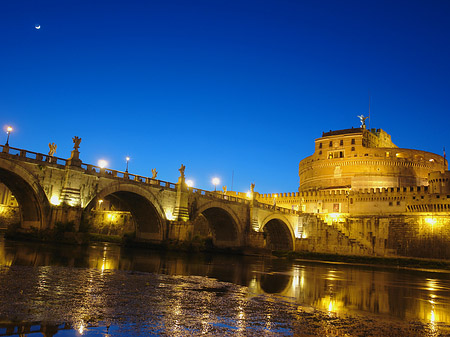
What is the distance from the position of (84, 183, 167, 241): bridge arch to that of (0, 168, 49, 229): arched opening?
6.75 m

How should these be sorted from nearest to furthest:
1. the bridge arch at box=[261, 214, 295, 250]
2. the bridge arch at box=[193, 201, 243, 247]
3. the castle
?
the bridge arch at box=[193, 201, 243, 247]
the castle
the bridge arch at box=[261, 214, 295, 250]

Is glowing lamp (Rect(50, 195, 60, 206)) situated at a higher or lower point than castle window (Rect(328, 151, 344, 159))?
lower

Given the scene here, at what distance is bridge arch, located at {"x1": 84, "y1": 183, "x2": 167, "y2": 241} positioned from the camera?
33781 millimetres

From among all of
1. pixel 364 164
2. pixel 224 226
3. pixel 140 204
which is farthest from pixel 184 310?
pixel 364 164

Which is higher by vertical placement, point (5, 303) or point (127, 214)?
point (127, 214)

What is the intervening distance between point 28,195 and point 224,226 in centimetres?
2532

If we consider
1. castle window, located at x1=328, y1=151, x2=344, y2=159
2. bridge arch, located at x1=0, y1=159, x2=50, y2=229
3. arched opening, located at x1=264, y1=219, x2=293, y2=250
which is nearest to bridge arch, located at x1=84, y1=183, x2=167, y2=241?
bridge arch, located at x1=0, y1=159, x2=50, y2=229

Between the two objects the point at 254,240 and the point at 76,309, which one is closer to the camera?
the point at 76,309

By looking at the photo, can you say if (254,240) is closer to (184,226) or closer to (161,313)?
(184,226)

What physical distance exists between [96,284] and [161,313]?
3.62m

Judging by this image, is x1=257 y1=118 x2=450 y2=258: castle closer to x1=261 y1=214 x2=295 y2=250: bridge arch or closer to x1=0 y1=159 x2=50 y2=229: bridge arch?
x1=261 y1=214 x2=295 y2=250: bridge arch

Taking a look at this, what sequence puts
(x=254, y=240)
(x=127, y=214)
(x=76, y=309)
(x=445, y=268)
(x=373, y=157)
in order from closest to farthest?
(x=76, y=309) → (x=445, y=268) → (x=254, y=240) → (x=127, y=214) → (x=373, y=157)

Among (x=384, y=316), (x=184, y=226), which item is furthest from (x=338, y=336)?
(x=184, y=226)

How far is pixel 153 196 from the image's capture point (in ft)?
117
